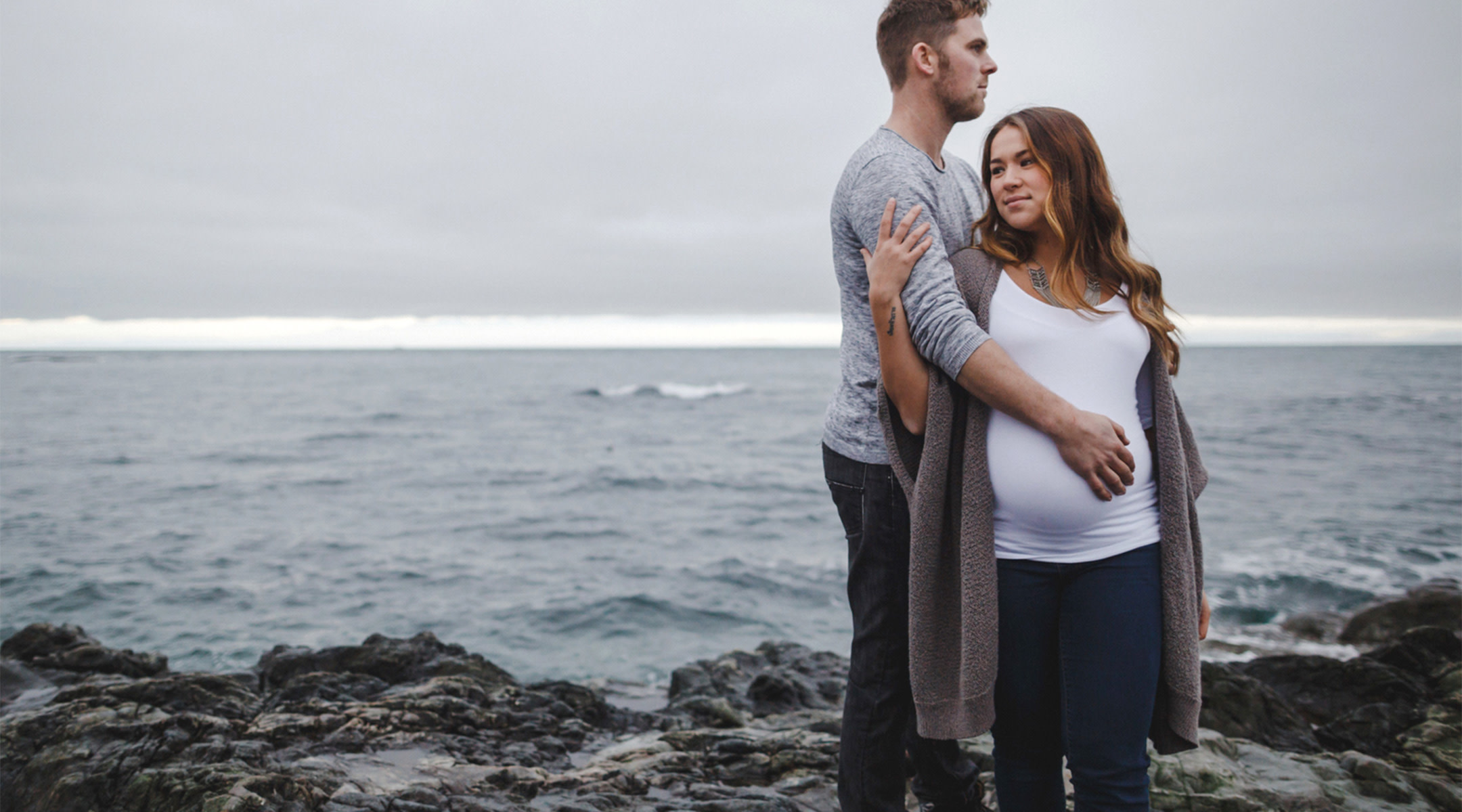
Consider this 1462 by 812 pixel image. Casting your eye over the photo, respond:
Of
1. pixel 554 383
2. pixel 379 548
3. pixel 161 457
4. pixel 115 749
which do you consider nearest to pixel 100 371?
pixel 554 383

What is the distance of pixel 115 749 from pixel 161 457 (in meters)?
22.6

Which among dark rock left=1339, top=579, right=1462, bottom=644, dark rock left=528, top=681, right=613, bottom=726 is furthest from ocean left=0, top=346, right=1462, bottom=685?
dark rock left=528, top=681, right=613, bottom=726

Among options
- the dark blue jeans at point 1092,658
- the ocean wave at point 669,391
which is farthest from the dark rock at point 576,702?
the ocean wave at point 669,391

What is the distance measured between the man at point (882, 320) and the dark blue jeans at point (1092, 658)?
389 millimetres

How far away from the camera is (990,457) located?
2.11 m

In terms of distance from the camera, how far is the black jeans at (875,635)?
93.5 inches

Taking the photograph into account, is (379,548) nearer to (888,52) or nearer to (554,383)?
(888,52)

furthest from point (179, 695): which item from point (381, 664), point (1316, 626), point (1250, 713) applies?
point (1316, 626)

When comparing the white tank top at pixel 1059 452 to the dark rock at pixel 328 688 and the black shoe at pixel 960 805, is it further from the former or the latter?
the dark rock at pixel 328 688

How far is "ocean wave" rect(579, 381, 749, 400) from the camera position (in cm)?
4728

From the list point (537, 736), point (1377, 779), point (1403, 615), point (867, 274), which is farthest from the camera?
point (1403, 615)

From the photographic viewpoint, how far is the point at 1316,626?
8836 mm

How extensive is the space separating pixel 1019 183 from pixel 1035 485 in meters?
0.83

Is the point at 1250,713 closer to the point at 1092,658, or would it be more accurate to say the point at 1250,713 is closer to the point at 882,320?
the point at 1092,658
